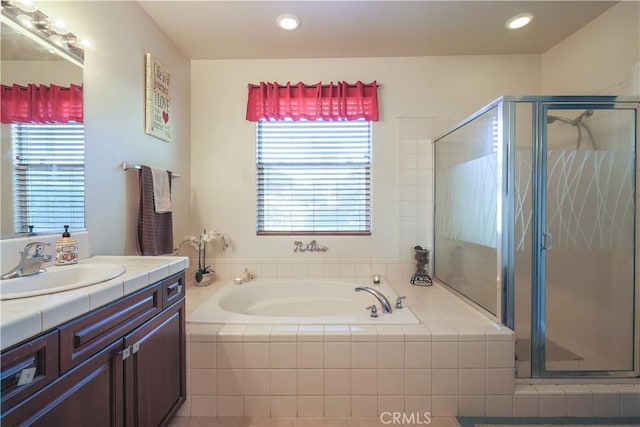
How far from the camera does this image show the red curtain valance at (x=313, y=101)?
2.33 meters

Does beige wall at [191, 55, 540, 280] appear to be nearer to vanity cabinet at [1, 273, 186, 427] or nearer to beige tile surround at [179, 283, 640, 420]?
beige tile surround at [179, 283, 640, 420]

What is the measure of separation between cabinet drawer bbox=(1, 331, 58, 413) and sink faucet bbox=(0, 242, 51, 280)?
0.50 metres

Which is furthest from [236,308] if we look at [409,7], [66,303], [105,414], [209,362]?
[409,7]

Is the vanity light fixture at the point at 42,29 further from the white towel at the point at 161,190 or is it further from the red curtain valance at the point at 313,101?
the red curtain valance at the point at 313,101

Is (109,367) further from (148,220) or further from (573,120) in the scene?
(573,120)

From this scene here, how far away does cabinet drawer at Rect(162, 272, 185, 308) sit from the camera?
1190 millimetres

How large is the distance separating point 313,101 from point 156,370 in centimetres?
217

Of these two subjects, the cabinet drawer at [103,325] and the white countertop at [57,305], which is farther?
the cabinet drawer at [103,325]

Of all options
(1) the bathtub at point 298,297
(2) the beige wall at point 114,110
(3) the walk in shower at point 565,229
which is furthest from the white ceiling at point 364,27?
(1) the bathtub at point 298,297

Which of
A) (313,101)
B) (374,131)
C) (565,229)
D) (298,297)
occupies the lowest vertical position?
(298,297)

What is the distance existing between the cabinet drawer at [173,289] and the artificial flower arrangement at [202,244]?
0.96m

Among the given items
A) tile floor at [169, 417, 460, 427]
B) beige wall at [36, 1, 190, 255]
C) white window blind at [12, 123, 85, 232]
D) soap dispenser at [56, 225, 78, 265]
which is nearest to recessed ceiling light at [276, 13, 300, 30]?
beige wall at [36, 1, 190, 255]

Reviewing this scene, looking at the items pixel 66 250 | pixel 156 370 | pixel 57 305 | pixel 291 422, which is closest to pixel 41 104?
pixel 66 250

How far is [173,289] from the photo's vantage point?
1.26 meters
